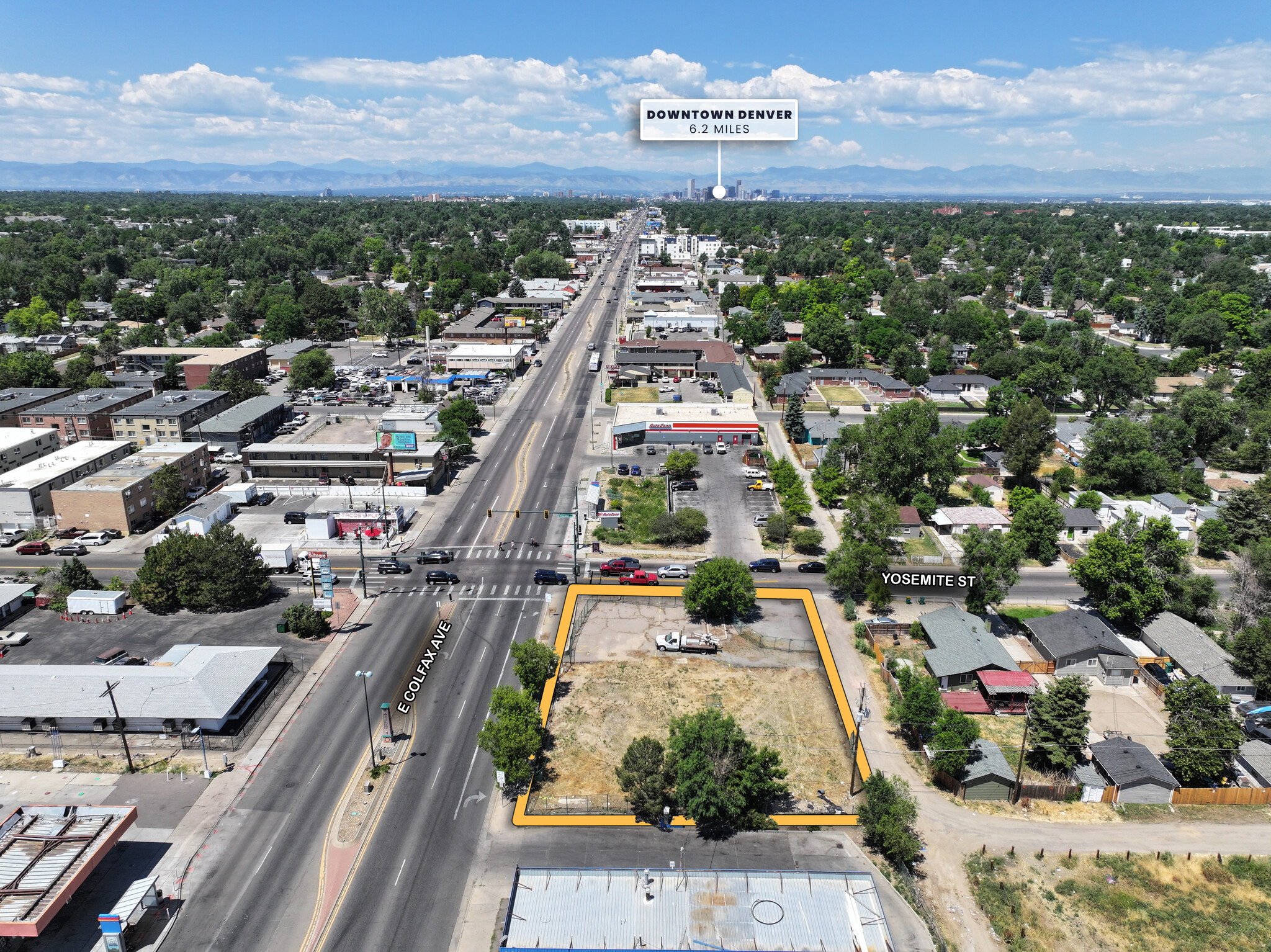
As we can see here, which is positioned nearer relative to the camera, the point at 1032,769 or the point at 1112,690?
the point at 1032,769

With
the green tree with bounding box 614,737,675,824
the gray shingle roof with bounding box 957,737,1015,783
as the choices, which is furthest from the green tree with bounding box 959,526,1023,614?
the green tree with bounding box 614,737,675,824

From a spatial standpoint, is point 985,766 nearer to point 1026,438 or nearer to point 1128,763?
point 1128,763

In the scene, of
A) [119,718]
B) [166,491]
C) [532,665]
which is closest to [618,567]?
[532,665]

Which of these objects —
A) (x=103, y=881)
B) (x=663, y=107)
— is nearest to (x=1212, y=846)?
(x=663, y=107)

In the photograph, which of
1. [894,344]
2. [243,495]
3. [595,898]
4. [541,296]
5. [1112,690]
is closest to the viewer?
[595,898]

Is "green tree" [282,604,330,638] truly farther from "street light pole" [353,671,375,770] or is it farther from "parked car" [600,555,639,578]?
"parked car" [600,555,639,578]

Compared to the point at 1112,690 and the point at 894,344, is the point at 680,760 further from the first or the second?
the point at 894,344
